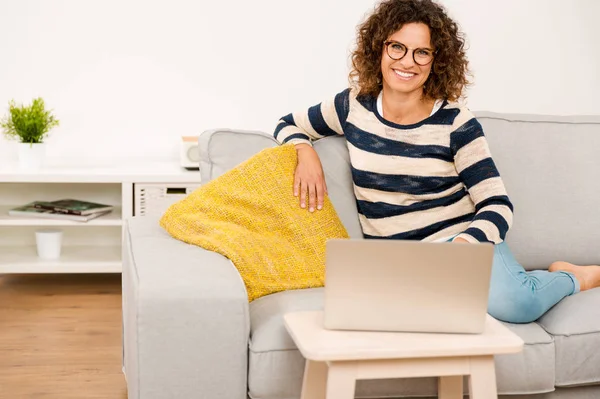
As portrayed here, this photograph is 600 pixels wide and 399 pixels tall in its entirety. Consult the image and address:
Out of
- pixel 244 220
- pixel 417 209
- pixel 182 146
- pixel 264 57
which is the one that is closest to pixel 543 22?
pixel 264 57

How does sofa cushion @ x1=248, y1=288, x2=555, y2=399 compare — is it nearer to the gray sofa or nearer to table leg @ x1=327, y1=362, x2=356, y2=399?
the gray sofa

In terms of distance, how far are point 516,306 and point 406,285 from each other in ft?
1.90

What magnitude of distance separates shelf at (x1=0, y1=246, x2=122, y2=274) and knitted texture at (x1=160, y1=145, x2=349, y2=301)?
1.44 m

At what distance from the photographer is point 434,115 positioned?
2.31m

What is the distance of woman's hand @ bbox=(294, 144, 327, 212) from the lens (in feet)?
7.51

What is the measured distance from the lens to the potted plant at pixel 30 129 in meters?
3.57

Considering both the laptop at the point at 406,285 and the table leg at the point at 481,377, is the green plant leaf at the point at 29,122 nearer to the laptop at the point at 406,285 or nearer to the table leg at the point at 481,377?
the laptop at the point at 406,285

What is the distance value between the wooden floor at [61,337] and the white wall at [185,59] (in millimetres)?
604

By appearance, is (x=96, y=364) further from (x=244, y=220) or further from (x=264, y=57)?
(x=264, y=57)

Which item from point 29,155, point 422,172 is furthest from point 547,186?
point 29,155

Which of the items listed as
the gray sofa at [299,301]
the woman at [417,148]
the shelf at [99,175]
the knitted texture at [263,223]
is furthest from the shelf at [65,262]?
the woman at [417,148]

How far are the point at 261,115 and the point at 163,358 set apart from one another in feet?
7.52

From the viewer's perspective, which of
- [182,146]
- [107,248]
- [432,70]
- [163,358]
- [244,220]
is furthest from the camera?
[107,248]

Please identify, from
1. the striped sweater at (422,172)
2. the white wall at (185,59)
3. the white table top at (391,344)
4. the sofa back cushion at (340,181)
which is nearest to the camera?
the white table top at (391,344)
